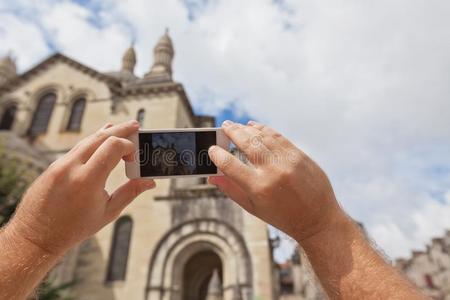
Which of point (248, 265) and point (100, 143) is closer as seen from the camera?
point (100, 143)

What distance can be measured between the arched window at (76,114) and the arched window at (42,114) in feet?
3.50

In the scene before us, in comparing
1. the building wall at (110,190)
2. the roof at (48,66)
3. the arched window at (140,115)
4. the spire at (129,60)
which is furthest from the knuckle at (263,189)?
the spire at (129,60)

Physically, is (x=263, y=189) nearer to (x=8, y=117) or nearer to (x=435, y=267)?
(x=8, y=117)

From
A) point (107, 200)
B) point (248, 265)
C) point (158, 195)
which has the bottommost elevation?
point (107, 200)

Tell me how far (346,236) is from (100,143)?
1.07 m

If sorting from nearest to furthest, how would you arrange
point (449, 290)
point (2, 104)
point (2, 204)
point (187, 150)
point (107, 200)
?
point (107, 200) < point (187, 150) < point (2, 204) < point (2, 104) < point (449, 290)

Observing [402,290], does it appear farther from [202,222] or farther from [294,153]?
[202,222]

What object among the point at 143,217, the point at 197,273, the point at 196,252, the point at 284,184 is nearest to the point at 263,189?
the point at 284,184

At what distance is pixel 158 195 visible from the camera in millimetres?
13602

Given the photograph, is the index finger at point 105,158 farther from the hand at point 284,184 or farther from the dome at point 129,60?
the dome at point 129,60

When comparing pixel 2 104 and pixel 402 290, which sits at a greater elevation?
pixel 2 104

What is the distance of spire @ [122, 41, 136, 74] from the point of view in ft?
76.4

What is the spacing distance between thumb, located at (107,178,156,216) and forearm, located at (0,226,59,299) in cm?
38

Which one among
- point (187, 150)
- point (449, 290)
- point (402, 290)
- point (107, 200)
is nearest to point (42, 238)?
point (107, 200)
